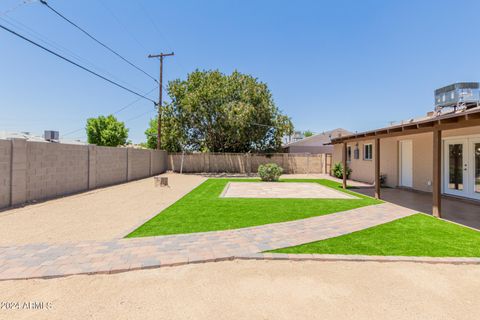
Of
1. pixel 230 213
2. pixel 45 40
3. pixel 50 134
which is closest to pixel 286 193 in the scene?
pixel 230 213

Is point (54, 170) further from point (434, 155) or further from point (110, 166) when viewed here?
point (434, 155)

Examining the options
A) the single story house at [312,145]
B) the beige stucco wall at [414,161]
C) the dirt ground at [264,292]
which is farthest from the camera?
the single story house at [312,145]

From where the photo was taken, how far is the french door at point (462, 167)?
7996mm

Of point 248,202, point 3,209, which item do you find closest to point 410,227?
point 248,202

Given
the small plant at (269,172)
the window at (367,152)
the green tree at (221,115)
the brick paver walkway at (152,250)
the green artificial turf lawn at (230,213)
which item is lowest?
the brick paver walkway at (152,250)

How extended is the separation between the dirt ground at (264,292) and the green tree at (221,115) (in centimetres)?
1707

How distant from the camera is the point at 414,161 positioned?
10656 mm

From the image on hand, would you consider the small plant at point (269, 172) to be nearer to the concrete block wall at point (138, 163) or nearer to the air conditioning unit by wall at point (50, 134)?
the concrete block wall at point (138, 163)

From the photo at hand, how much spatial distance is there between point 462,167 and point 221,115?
16.0 m

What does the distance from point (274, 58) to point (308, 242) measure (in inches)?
665

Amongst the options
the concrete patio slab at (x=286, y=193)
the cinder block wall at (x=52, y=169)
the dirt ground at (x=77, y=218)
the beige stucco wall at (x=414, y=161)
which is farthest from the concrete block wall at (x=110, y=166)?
the beige stucco wall at (x=414, y=161)

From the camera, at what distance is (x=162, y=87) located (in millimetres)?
19562

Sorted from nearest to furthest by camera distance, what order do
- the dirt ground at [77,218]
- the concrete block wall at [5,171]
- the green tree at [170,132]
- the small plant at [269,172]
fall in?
1. the dirt ground at [77,218]
2. the concrete block wall at [5,171]
3. the small plant at [269,172]
4. the green tree at [170,132]

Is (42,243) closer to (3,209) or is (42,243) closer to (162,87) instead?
(3,209)
